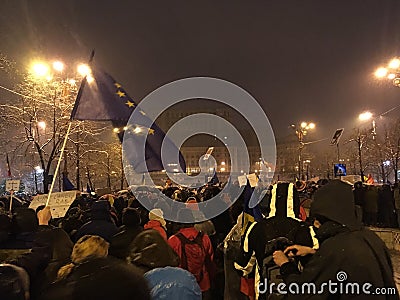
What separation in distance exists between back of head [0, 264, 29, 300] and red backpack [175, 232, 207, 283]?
11.2 ft

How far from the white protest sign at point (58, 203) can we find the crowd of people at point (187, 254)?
1.24 metres

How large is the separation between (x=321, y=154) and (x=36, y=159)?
61812 mm

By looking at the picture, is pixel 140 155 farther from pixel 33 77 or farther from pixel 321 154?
pixel 321 154

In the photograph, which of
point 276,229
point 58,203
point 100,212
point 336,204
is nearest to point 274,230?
point 276,229

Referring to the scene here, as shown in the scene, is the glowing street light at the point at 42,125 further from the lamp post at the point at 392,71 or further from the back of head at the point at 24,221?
the back of head at the point at 24,221

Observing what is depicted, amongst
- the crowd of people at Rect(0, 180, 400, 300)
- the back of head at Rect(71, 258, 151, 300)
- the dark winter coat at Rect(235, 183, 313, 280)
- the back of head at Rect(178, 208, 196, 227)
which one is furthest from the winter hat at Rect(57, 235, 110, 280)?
the back of head at Rect(178, 208, 196, 227)

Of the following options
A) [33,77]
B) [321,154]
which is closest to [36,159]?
[33,77]

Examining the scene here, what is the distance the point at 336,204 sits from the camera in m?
3.12

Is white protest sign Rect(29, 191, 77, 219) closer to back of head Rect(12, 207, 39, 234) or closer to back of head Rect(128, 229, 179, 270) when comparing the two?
back of head Rect(12, 207, 39, 234)

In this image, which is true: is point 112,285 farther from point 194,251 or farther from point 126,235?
point 194,251

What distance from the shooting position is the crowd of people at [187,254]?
1.85 metres

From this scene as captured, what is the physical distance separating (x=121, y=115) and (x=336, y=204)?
636 cm

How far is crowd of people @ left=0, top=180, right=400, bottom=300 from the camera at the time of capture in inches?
73.0

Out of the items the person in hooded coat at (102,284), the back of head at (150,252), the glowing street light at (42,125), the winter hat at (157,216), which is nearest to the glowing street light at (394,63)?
the winter hat at (157,216)
